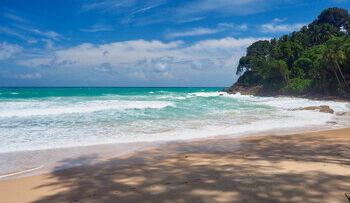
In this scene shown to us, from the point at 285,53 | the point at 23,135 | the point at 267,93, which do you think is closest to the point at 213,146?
the point at 23,135

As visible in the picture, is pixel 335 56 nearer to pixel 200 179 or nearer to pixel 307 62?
pixel 307 62

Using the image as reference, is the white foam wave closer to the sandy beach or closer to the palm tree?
the sandy beach

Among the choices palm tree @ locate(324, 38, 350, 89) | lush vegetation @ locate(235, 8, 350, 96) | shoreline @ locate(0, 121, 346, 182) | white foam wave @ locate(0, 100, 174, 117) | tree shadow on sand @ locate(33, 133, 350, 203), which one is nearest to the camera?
tree shadow on sand @ locate(33, 133, 350, 203)

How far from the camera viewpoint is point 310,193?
296cm

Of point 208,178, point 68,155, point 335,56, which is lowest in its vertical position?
point 68,155

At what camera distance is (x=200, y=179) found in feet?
12.4

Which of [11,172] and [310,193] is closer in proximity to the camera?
[310,193]

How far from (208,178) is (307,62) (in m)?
51.4

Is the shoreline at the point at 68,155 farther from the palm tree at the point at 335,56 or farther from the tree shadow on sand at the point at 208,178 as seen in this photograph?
the palm tree at the point at 335,56

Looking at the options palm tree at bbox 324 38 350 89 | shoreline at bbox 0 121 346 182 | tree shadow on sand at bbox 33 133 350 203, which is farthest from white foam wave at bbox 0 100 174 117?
palm tree at bbox 324 38 350 89

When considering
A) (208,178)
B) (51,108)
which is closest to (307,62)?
(51,108)

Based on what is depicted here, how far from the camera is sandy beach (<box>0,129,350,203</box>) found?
307cm

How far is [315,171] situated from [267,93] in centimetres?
5102

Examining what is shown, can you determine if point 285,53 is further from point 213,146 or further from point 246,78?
point 213,146
